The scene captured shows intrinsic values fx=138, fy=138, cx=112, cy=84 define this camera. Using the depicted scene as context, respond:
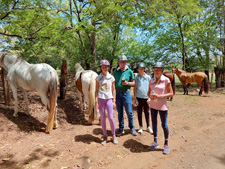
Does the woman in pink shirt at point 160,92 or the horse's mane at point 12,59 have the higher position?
the horse's mane at point 12,59

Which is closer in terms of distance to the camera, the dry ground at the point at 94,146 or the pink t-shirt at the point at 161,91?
the dry ground at the point at 94,146

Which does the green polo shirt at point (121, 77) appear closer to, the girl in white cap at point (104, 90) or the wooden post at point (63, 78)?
the girl in white cap at point (104, 90)

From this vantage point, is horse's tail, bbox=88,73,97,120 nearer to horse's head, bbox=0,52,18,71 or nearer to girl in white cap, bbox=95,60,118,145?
girl in white cap, bbox=95,60,118,145

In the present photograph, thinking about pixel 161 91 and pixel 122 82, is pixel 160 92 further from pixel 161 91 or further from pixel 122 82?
pixel 122 82

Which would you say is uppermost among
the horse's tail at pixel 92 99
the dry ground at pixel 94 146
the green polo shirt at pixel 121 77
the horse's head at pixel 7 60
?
the horse's head at pixel 7 60

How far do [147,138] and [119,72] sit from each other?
1896 mm

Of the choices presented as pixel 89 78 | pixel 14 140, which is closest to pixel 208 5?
pixel 89 78

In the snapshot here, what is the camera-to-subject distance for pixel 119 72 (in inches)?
140

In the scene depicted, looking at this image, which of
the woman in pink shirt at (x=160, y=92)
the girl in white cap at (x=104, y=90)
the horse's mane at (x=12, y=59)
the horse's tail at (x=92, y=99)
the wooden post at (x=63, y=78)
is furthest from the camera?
the wooden post at (x=63, y=78)

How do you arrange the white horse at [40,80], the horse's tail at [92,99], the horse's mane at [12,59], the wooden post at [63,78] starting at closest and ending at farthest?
the white horse at [40,80]
the horse's tail at [92,99]
the horse's mane at [12,59]
the wooden post at [63,78]

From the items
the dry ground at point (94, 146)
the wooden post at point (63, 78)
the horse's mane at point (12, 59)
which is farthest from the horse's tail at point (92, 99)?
the horse's mane at point (12, 59)

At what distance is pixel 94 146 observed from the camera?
3.23 metres

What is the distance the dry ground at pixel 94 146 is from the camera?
264cm

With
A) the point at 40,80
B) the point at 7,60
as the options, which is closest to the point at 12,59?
the point at 7,60
